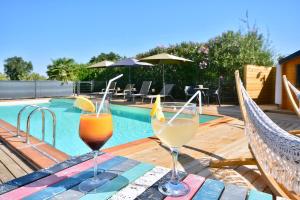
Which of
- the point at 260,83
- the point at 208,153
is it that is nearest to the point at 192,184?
the point at 208,153

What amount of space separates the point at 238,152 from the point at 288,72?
636 centimetres

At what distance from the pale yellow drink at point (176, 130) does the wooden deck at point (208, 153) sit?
1768 mm

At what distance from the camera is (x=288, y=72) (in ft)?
28.3

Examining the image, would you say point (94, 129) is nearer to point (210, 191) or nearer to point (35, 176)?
point (35, 176)

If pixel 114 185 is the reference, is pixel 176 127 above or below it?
above

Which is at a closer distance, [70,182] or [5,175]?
[70,182]

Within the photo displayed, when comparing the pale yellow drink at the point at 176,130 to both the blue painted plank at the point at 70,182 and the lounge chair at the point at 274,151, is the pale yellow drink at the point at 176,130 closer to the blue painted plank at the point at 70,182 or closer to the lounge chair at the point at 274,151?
the blue painted plank at the point at 70,182

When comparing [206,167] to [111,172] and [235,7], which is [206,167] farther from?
[235,7]

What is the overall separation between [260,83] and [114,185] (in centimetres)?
986

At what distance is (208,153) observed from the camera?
3.47m

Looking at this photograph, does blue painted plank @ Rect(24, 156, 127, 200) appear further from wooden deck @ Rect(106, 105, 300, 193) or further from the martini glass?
wooden deck @ Rect(106, 105, 300, 193)

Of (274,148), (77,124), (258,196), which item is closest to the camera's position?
(258,196)

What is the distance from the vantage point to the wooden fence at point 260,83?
9039 mm

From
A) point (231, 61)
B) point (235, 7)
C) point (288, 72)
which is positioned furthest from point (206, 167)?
point (235, 7)
